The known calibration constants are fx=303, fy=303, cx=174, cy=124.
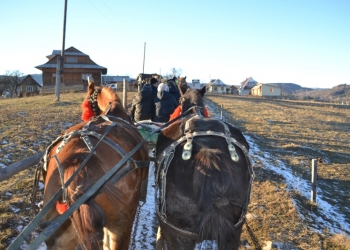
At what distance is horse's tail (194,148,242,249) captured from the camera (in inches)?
105

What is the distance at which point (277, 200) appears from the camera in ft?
21.1

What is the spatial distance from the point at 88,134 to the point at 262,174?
6.12 metres

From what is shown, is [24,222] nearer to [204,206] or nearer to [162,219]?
[162,219]

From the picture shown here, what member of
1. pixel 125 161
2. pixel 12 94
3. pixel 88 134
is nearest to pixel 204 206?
pixel 125 161

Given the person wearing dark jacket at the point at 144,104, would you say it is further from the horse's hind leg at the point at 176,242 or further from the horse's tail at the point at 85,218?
the horse's tail at the point at 85,218

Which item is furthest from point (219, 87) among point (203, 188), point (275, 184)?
point (203, 188)

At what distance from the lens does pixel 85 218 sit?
2547 millimetres

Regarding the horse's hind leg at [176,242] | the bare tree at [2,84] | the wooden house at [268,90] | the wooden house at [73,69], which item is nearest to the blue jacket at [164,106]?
the horse's hind leg at [176,242]

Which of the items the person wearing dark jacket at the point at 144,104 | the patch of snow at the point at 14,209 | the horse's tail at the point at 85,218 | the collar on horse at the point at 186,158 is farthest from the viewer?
the person wearing dark jacket at the point at 144,104

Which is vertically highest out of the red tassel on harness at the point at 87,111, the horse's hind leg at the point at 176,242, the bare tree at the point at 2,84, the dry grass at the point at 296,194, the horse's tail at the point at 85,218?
the bare tree at the point at 2,84

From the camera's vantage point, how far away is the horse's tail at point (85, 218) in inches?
100

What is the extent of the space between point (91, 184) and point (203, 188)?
1.01m

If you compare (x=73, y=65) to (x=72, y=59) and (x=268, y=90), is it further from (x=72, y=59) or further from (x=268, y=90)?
(x=268, y=90)

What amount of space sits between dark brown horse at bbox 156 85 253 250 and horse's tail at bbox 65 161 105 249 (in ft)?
2.30
